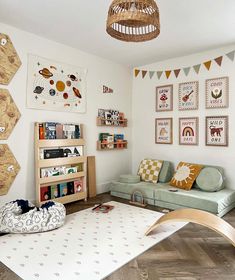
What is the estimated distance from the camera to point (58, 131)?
3.83m

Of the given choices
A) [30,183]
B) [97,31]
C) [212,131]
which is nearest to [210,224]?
[212,131]

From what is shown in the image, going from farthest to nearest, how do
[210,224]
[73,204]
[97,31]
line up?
1. [73,204]
2. [97,31]
3. [210,224]

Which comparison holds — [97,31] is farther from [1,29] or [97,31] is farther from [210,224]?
[210,224]

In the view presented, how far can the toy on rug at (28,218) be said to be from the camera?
2699 mm

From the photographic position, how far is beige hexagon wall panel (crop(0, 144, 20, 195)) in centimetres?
324

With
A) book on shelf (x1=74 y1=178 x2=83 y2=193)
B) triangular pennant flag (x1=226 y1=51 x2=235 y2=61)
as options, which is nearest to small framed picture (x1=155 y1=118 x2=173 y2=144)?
triangular pennant flag (x1=226 y1=51 x2=235 y2=61)

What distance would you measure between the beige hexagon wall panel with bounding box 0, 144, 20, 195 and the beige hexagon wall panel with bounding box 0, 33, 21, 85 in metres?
0.92

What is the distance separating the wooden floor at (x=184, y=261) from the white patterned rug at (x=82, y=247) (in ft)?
0.29

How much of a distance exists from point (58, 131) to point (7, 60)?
3.97ft

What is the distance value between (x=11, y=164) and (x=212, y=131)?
320 cm

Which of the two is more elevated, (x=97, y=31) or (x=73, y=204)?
(x=97, y=31)

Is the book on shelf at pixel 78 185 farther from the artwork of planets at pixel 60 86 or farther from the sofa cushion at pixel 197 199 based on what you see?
the artwork of planets at pixel 60 86

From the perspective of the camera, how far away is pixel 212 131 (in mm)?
4164

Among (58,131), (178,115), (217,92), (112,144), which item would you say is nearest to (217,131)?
(217,92)
